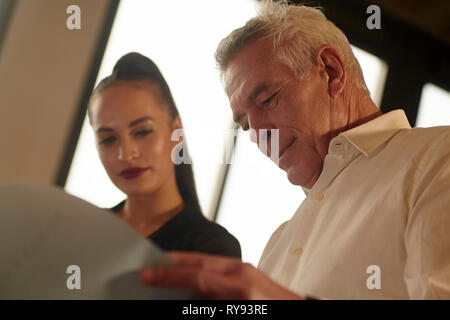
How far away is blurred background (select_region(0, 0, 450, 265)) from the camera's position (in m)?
0.58

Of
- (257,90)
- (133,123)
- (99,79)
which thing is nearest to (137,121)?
(133,123)

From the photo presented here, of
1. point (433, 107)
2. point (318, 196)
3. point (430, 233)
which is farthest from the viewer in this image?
point (433, 107)

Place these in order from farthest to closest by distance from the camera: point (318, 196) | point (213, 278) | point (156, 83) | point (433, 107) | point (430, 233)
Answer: point (433, 107)
point (318, 196)
point (156, 83)
point (430, 233)
point (213, 278)

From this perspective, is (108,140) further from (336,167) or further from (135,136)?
(336,167)

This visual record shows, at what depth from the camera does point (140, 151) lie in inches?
19.9

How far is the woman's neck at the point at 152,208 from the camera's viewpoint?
0.50 meters

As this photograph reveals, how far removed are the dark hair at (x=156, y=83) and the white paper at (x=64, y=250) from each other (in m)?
0.20

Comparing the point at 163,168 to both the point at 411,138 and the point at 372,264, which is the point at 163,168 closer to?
the point at 372,264

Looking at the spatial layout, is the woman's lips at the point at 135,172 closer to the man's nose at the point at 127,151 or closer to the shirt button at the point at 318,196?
the man's nose at the point at 127,151

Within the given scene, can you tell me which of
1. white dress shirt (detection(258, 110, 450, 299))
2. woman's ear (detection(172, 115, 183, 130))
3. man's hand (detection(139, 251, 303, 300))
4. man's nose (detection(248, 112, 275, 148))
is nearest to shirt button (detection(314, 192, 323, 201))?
white dress shirt (detection(258, 110, 450, 299))

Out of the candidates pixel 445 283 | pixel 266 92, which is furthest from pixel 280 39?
pixel 445 283

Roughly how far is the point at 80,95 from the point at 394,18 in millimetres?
1228

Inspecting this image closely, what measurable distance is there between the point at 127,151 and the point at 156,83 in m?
0.10

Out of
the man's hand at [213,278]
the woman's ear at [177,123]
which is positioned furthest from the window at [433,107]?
the man's hand at [213,278]
